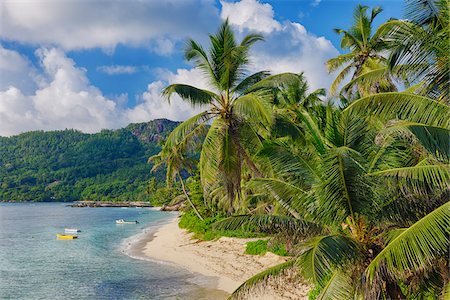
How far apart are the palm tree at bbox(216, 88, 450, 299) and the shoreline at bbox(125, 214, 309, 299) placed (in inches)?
205

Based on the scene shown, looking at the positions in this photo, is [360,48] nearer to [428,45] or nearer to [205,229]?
[428,45]

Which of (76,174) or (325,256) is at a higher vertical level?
(76,174)

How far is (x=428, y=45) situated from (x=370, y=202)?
307 centimetres

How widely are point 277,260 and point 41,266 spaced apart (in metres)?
15.6

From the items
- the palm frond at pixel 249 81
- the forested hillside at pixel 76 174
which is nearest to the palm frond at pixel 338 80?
the palm frond at pixel 249 81

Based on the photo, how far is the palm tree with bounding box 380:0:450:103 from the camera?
6.99 metres

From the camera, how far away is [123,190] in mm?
144750

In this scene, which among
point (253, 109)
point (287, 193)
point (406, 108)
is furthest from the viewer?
point (253, 109)

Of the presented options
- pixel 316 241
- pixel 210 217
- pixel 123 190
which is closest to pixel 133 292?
pixel 316 241

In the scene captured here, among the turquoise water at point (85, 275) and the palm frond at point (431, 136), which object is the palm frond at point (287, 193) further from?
the turquoise water at point (85, 275)

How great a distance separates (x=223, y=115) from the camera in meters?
11.5

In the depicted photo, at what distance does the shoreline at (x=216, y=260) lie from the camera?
570 inches

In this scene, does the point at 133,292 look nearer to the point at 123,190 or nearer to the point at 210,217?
the point at 210,217

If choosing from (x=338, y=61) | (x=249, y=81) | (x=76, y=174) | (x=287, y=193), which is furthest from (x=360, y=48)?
(x=76, y=174)
